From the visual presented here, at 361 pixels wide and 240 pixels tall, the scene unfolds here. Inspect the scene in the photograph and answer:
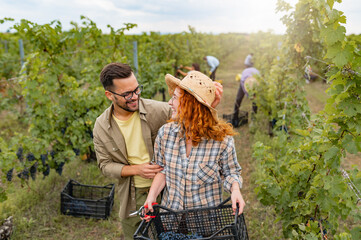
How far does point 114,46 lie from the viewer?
526 centimetres

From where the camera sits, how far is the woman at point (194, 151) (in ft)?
5.77

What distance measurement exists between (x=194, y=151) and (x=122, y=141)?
2.03 feet

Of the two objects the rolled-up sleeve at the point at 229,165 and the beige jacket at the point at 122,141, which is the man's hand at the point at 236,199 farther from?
the beige jacket at the point at 122,141

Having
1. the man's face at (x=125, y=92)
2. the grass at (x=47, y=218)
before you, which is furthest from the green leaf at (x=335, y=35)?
the grass at (x=47, y=218)

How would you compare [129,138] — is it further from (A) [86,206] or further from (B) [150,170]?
(A) [86,206]

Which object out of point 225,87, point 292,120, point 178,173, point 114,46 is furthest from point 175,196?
point 225,87

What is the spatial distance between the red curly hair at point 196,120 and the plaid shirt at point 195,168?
7cm

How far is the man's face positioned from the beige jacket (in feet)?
0.31

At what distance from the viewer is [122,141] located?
2.18 m

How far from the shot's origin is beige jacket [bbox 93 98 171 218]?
2174mm

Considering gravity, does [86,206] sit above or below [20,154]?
below

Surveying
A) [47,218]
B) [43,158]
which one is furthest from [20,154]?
[47,218]

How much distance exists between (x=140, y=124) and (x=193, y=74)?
65 centimetres

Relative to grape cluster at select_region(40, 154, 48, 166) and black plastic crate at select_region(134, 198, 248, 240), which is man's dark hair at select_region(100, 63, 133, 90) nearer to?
black plastic crate at select_region(134, 198, 248, 240)
